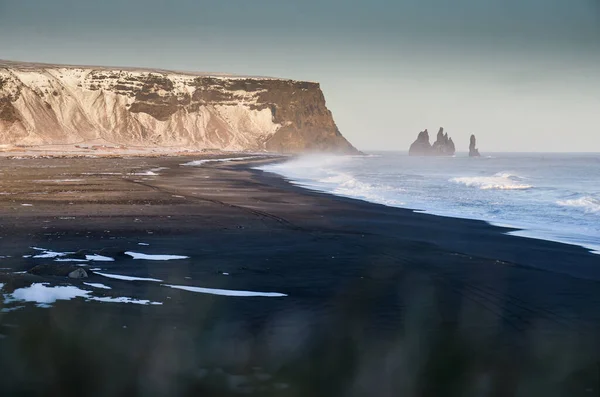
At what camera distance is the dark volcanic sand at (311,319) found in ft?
20.0

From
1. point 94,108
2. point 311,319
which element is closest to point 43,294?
point 311,319

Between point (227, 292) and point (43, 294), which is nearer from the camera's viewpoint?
point (43, 294)

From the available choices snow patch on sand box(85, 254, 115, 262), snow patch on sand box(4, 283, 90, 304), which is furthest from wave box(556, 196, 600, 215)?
snow patch on sand box(4, 283, 90, 304)

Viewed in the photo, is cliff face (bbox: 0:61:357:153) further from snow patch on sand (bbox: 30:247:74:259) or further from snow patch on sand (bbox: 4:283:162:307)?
snow patch on sand (bbox: 4:283:162:307)

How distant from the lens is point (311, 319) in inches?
326

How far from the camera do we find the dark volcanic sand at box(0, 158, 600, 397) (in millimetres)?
6090

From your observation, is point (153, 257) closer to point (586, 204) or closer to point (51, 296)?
point (51, 296)

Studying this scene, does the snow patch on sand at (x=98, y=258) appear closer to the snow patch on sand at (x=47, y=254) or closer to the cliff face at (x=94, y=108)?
the snow patch on sand at (x=47, y=254)

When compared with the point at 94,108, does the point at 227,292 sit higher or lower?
lower

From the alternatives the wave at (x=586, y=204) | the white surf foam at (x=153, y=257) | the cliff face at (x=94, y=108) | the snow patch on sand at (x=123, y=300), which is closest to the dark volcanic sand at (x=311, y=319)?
the snow patch on sand at (x=123, y=300)

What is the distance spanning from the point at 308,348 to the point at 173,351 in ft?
4.54

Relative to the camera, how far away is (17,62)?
640 ft

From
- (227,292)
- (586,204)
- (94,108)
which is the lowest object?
(586,204)

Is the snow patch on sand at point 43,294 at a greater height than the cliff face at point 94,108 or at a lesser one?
lesser
